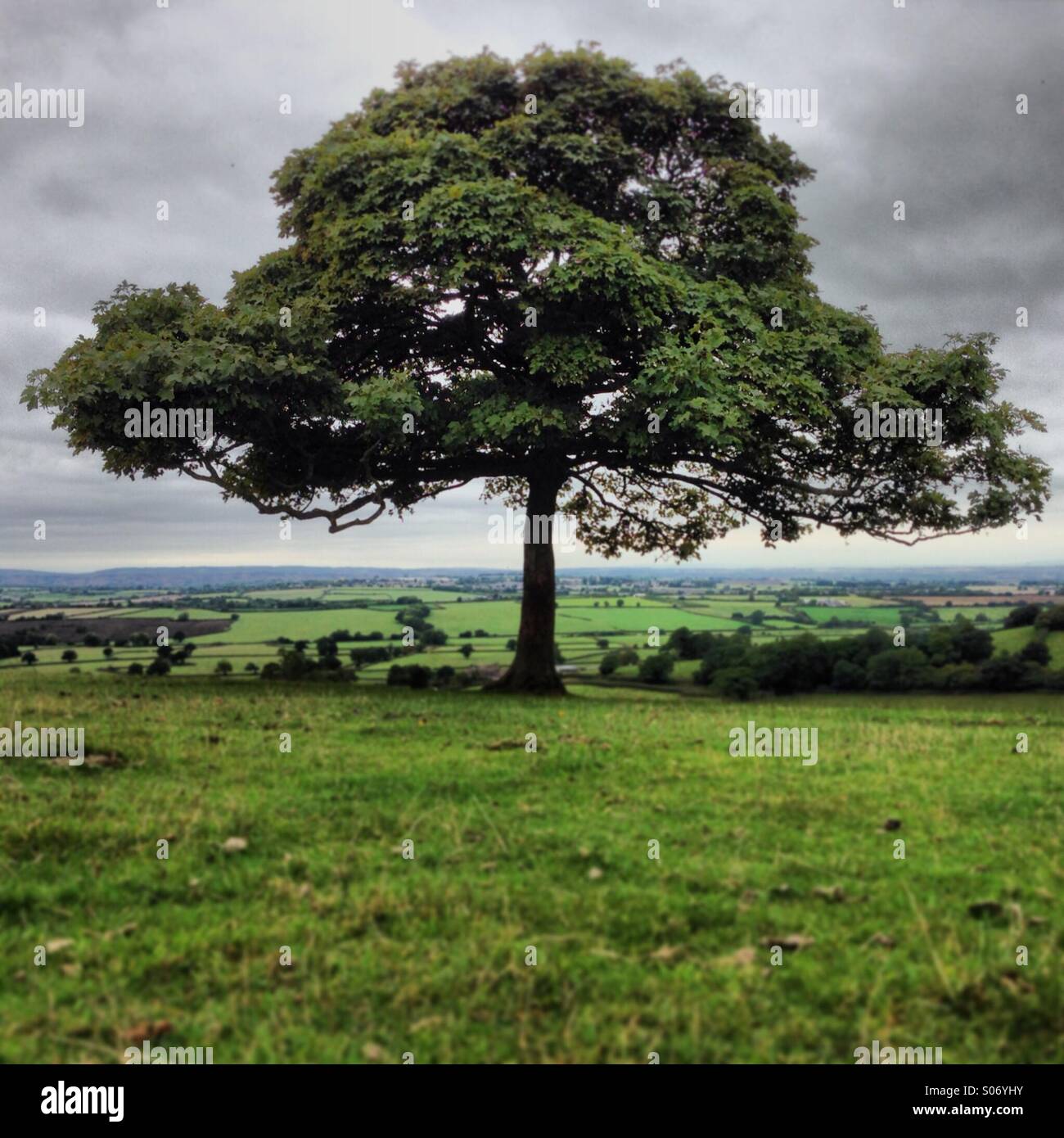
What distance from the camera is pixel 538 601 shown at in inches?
1050

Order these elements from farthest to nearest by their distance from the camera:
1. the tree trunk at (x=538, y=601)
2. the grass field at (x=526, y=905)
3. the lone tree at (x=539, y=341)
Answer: the tree trunk at (x=538, y=601), the lone tree at (x=539, y=341), the grass field at (x=526, y=905)

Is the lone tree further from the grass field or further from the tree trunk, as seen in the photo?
the grass field

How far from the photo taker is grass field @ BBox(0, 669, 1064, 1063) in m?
4.98

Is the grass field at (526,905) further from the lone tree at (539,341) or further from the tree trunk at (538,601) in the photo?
the tree trunk at (538,601)

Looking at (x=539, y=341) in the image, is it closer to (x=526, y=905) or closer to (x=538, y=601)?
(x=538, y=601)

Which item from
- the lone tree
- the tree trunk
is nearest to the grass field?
the lone tree

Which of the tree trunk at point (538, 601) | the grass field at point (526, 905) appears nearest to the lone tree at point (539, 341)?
the tree trunk at point (538, 601)

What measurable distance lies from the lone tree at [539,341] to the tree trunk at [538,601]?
0.08m

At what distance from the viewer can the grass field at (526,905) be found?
498 centimetres

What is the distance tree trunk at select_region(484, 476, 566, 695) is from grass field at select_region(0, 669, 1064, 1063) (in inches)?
551

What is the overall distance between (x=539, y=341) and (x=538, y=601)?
8.44 m
